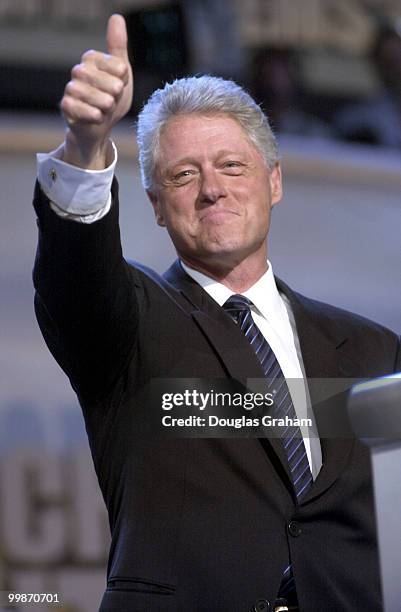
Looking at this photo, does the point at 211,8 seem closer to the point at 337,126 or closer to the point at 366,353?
the point at 337,126

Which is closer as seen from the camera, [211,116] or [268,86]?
[211,116]

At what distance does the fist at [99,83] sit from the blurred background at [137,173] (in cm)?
120

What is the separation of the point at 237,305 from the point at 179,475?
0.82 ft

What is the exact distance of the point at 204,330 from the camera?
1301 mm

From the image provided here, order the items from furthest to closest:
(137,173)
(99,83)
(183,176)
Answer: (137,173), (183,176), (99,83)

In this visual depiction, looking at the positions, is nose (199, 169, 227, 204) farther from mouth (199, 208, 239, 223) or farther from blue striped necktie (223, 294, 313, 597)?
blue striped necktie (223, 294, 313, 597)

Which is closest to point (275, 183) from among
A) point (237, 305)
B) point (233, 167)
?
point (233, 167)

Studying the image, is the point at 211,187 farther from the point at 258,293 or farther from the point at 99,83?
the point at 99,83

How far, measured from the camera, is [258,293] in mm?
1408

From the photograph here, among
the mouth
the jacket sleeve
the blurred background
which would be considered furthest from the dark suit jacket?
the blurred background

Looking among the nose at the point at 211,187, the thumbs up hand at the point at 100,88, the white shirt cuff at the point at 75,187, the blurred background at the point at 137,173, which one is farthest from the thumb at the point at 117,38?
the blurred background at the point at 137,173

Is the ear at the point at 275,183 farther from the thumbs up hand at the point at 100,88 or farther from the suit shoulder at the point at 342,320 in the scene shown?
the thumbs up hand at the point at 100,88

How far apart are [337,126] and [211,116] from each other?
2067 mm

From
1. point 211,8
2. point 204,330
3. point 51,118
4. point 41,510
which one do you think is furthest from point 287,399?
point 211,8
